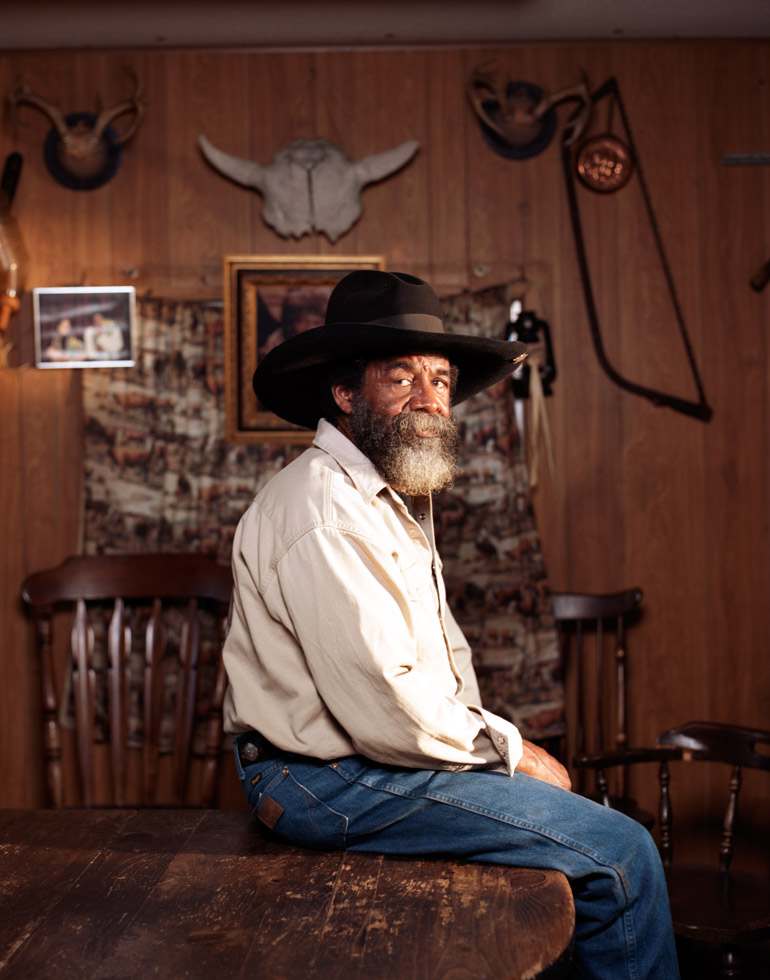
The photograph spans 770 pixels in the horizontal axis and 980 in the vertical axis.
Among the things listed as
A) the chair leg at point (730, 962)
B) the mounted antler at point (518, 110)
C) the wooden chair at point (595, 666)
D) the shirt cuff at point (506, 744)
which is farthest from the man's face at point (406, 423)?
the mounted antler at point (518, 110)

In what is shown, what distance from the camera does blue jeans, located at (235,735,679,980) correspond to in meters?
1.73

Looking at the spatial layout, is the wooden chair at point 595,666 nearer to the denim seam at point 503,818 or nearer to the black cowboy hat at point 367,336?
the black cowboy hat at point 367,336

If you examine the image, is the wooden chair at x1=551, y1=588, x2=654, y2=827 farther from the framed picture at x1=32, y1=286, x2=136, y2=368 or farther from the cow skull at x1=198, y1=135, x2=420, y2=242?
the framed picture at x1=32, y1=286, x2=136, y2=368

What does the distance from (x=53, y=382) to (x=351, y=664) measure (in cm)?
204

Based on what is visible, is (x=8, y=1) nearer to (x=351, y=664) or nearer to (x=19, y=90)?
(x=19, y=90)

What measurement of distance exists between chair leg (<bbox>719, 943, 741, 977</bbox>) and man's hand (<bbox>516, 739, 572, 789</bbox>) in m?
0.72

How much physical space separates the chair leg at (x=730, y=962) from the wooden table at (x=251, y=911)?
2.98 ft

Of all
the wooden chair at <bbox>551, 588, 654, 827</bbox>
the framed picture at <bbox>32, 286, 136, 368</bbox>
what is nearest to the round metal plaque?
the wooden chair at <bbox>551, 588, 654, 827</bbox>

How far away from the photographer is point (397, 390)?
2.22 meters

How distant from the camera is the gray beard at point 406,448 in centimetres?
217

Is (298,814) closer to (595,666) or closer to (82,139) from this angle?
(595,666)

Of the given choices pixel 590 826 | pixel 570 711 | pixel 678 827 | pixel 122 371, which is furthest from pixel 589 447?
pixel 590 826

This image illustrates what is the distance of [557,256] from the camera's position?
338 centimetres

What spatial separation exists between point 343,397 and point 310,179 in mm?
1306
